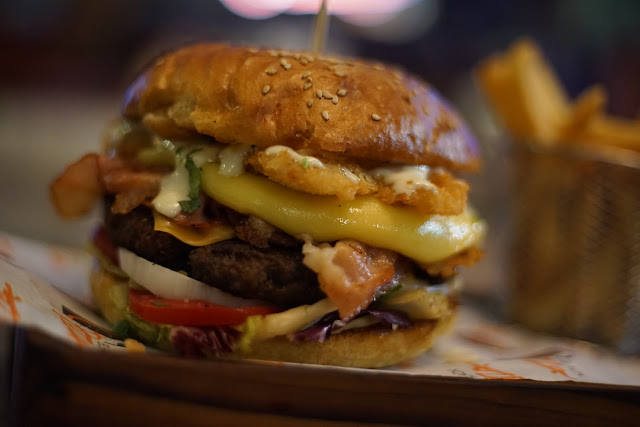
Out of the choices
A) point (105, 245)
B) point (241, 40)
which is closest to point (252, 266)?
point (105, 245)

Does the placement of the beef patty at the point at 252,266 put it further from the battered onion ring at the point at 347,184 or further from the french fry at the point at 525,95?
the french fry at the point at 525,95

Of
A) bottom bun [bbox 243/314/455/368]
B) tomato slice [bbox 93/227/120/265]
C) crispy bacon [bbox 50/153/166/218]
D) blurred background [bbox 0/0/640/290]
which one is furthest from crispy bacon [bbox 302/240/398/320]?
blurred background [bbox 0/0/640/290]

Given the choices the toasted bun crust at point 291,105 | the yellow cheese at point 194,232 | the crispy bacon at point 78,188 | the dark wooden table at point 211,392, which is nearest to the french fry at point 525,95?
the toasted bun crust at point 291,105

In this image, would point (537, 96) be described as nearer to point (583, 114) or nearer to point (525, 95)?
point (525, 95)

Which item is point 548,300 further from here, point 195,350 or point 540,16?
point 540,16

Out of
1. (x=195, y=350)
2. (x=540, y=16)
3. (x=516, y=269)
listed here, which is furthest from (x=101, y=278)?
(x=540, y=16)

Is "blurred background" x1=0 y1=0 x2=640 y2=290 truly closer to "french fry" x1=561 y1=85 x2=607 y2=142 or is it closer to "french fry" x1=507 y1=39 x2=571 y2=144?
"french fry" x1=507 y1=39 x2=571 y2=144
